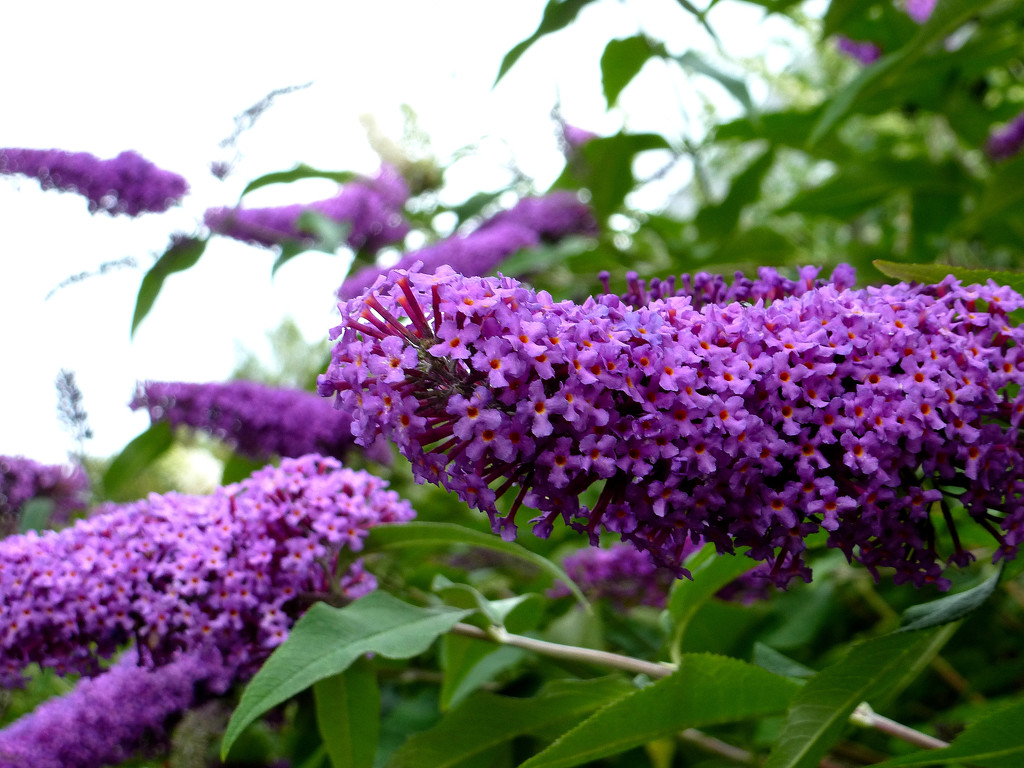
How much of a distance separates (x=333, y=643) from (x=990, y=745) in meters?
0.61

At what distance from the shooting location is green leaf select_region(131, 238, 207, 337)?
197 cm

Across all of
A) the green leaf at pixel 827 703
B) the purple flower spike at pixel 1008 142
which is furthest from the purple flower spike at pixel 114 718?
the purple flower spike at pixel 1008 142

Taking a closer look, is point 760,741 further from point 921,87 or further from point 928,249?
point 921,87

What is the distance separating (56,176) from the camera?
→ 83.4 inches

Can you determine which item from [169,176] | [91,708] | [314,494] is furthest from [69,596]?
[169,176]

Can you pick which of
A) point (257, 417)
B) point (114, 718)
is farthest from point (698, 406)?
point (257, 417)

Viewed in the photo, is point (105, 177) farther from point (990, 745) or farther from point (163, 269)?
point (990, 745)

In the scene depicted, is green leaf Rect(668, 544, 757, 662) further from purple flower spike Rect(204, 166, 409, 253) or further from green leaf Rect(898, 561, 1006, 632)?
purple flower spike Rect(204, 166, 409, 253)

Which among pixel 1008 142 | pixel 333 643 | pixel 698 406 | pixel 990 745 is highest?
pixel 1008 142

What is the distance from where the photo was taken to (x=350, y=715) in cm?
107

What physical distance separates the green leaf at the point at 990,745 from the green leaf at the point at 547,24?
50.2 inches

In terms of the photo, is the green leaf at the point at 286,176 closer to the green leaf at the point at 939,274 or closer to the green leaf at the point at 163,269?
the green leaf at the point at 163,269

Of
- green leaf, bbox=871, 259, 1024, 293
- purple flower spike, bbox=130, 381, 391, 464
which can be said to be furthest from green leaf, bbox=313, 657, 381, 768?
purple flower spike, bbox=130, 381, 391, 464

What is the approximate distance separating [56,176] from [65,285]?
17.1 inches
